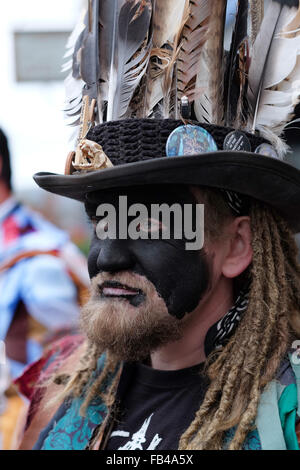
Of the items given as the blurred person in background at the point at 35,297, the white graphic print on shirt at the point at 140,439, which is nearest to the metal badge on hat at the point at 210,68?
the white graphic print on shirt at the point at 140,439

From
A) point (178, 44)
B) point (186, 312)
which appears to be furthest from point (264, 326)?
point (178, 44)

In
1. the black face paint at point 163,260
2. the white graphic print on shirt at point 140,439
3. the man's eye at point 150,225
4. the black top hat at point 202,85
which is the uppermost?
the black top hat at point 202,85

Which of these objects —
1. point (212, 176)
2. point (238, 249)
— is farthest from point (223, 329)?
point (212, 176)

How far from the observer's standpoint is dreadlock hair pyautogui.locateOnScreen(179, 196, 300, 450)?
6.90 feet

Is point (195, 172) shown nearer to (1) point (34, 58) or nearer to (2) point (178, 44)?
(2) point (178, 44)

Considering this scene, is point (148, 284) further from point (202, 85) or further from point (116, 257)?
point (202, 85)

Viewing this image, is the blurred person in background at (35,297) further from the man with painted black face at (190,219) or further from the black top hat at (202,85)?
the black top hat at (202,85)

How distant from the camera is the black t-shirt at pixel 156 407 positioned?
2.26 m

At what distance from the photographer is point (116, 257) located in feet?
7.36

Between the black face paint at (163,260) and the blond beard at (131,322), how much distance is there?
0.03 m

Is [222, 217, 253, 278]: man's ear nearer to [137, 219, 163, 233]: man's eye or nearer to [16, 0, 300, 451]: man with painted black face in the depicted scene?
[16, 0, 300, 451]: man with painted black face

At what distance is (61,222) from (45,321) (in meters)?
6.52

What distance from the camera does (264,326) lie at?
2.28 meters

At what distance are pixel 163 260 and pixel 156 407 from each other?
22.3 inches
